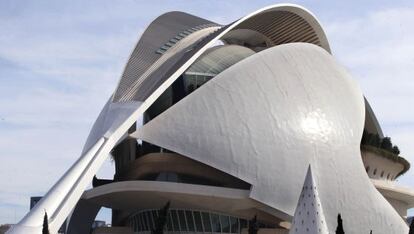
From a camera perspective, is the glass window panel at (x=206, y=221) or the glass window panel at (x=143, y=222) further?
the glass window panel at (x=143, y=222)

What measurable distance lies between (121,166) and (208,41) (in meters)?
9.86

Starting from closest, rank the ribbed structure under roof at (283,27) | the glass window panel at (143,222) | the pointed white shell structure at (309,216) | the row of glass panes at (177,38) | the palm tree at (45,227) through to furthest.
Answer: the palm tree at (45,227), the pointed white shell structure at (309,216), the glass window panel at (143,222), the row of glass panes at (177,38), the ribbed structure under roof at (283,27)

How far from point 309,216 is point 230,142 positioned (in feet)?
31.6

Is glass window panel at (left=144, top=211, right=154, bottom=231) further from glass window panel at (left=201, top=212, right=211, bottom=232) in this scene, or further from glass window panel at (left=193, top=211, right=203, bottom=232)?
glass window panel at (left=201, top=212, right=211, bottom=232)

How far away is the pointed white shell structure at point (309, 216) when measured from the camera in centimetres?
2892

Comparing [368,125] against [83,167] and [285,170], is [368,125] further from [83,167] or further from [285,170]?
[83,167]

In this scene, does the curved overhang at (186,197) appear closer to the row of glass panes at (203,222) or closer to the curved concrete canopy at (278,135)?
the row of glass panes at (203,222)

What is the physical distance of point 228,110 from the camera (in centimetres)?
3909

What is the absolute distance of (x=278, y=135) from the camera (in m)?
39.0

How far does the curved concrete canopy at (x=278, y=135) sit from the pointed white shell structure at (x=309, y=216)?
7.06 meters

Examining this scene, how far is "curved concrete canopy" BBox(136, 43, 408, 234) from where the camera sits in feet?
124

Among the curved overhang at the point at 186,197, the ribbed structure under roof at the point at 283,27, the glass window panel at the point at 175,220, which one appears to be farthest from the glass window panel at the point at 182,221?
the ribbed structure under roof at the point at 283,27

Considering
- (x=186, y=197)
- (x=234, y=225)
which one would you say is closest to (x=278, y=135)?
(x=234, y=225)

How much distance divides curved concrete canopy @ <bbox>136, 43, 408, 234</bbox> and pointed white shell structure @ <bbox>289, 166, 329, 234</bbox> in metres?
7.06
